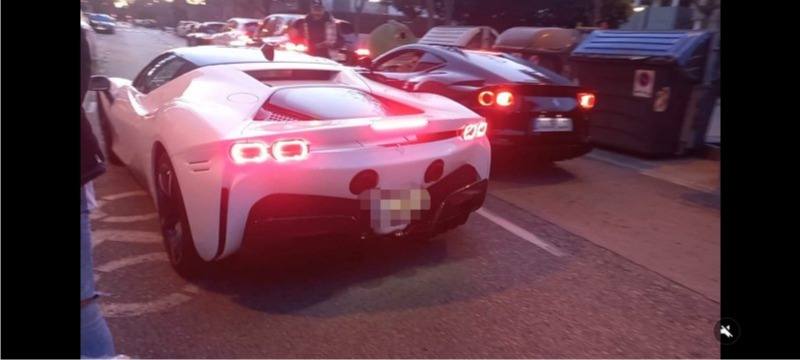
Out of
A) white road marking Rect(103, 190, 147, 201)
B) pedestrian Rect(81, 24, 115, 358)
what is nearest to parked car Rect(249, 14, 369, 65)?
white road marking Rect(103, 190, 147, 201)

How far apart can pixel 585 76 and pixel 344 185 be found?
5.64m

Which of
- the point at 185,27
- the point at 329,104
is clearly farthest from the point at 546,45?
the point at 329,104

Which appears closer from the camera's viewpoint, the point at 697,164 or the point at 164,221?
the point at 164,221

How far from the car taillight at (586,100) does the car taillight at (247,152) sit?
386cm

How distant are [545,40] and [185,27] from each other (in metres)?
5.57

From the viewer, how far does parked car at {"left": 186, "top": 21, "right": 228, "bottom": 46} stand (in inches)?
297

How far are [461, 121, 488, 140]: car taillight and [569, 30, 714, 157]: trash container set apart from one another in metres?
4.08

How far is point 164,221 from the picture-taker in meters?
3.43

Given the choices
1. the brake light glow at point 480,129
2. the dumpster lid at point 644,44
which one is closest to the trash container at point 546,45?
the dumpster lid at point 644,44

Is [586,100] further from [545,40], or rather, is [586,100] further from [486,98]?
[545,40]

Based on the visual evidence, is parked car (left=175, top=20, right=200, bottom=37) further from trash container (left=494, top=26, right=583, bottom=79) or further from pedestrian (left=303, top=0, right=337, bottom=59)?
trash container (left=494, top=26, right=583, bottom=79)
